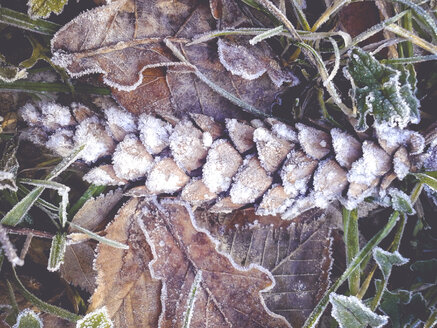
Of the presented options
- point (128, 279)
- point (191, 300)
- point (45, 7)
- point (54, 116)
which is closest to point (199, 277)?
point (191, 300)

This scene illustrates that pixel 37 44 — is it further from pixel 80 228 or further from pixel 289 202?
pixel 289 202

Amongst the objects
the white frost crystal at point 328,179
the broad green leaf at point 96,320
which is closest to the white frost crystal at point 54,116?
the broad green leaf at point 96,320

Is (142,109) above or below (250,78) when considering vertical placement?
below

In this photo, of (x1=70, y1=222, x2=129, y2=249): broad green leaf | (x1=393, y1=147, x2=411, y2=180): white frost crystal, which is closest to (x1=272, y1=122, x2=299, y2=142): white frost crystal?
(x1=393, y1=147, x2=411, y2=180): white frost crystal

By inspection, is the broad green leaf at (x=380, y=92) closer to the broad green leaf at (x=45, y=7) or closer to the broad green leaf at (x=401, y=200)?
the broad green leaf at (x=401, y=200)

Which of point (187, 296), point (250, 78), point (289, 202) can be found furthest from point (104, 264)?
point (250, 78)

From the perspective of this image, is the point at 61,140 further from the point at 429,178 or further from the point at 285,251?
the point at 429,178
